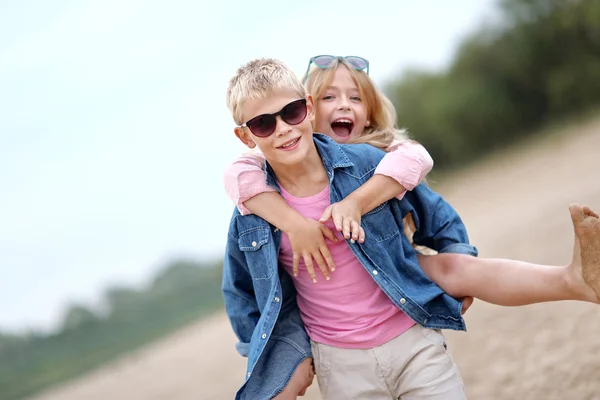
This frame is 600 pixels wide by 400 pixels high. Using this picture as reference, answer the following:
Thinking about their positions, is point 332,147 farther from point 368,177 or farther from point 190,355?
point 190,355

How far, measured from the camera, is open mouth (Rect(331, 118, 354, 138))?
3.42 m

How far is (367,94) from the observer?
3.46 m

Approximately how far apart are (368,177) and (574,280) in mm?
875

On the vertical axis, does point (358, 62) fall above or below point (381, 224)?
above

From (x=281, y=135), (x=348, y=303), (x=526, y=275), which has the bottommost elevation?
(x=526, y=275)

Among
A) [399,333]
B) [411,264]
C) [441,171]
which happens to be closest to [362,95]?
[411,264]

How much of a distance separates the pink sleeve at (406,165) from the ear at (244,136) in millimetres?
538

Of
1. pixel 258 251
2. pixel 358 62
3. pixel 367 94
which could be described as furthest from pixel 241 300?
pixel 358 62

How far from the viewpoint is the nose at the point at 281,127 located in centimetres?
278

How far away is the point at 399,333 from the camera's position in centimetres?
285

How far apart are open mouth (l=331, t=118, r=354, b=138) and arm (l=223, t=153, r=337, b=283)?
0.54 meters

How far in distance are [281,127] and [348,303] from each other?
747mm

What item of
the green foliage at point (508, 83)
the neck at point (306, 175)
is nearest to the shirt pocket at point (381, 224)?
the neck at point (306, 175)

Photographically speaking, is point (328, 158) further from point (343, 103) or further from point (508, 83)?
point (508, 83)
